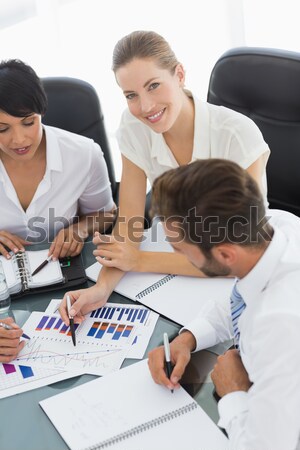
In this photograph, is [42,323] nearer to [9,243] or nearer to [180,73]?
[9,243]

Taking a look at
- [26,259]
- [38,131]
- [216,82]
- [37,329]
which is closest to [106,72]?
[216,82]

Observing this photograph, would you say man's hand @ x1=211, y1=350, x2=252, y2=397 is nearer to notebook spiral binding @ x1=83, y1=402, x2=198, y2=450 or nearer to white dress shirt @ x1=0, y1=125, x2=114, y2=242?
notebook spiral binding @ x1=83, y1=402, x2=198, y2=450

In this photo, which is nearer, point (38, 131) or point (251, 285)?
point (251, 285)

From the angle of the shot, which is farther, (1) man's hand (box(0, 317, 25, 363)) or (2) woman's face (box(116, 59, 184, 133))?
(2) woman's face (box(116, 59, 184, 133))

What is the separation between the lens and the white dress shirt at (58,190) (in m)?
1.86

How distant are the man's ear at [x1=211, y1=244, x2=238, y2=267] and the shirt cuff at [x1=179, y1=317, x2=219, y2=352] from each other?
0.29 m

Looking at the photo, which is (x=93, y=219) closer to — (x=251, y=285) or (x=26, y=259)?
(x=26, y=259)

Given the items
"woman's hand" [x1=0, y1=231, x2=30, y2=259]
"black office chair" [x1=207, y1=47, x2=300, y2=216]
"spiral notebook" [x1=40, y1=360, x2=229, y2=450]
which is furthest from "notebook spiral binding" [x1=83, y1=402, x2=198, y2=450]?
"black office chair" [x1=207, y1=47, x2=300, y2=216]

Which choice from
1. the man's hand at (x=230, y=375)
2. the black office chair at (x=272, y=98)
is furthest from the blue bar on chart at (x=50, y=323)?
the black office chair at (x=272, y=98)

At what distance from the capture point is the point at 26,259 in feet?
5.43

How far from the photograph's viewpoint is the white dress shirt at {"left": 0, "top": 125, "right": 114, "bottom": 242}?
186 cm

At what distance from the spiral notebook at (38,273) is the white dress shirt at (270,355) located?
0.61m

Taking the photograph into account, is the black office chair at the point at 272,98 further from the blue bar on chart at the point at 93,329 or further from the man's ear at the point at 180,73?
Answer: the blue bar on chart at the point at 93,329

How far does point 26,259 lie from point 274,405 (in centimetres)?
92
